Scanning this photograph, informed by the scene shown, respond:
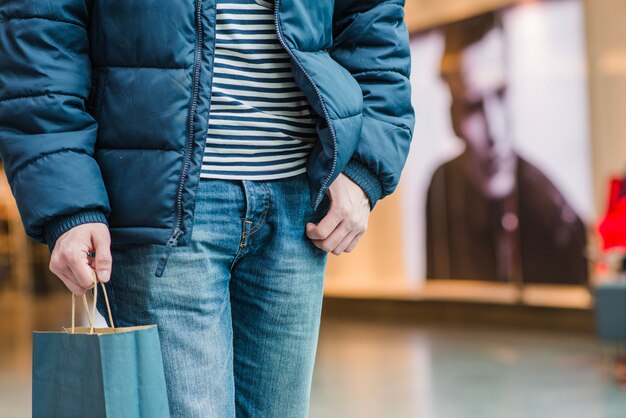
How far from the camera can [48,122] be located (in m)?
1.26

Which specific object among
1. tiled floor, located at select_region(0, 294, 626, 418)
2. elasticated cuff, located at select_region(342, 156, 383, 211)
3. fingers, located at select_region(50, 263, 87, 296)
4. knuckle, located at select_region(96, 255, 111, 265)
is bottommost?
tiled floor, located at select_region(0, 294, 626, 418)

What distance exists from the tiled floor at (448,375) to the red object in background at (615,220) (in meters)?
0.76

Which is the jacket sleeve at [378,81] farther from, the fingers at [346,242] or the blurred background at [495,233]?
the blurred background at [495,233]

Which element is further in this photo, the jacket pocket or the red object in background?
the red object in background

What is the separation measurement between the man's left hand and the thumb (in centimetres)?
33

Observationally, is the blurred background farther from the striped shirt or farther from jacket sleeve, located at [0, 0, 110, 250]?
jacket sleeve, located at [0, 0, 110, 250]

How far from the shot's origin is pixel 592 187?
7.55m

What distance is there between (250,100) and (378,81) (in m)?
0.26

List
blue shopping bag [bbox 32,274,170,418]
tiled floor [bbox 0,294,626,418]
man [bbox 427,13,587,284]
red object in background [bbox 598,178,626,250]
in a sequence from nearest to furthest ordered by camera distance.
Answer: blue shopping bag [bbox 32,274,170,418]
tiled floor [bbox 0,294,626,418]
red object in background [bbox 598,178,626,250]
man [bbox 427,13,587,284]

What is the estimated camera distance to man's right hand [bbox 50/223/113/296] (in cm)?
121

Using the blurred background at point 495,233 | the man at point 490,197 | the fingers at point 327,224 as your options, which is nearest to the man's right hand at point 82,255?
the fingers at point 327,224

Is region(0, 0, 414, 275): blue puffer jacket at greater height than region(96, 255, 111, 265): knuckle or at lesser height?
greater

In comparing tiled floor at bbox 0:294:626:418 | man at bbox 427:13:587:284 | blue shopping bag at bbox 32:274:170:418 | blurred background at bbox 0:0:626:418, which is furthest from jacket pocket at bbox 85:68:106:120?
man at bbox 427:13:587:284

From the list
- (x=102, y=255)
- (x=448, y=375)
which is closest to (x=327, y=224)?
(x=102, y=255)
